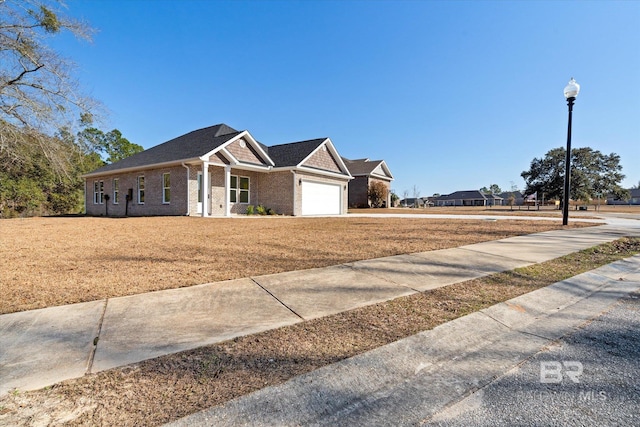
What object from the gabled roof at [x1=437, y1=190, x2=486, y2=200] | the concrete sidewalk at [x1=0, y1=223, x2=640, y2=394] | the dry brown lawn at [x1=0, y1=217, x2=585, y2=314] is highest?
the gabled roof at [x1=437, y1=190, x2=486, y2=200]

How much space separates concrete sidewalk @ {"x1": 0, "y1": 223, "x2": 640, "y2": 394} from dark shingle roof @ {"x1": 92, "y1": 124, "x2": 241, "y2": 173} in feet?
42.5

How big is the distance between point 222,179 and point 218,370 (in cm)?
1581

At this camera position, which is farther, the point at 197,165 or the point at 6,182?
the point at 6,182

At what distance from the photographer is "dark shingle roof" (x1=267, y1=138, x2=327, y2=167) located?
61.3ft

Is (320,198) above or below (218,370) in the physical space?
above

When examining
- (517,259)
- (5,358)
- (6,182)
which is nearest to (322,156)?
(517,259)

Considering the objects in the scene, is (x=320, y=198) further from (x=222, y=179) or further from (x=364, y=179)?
(x=364, y=179)

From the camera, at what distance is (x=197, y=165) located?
1559 cm

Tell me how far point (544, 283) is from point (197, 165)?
50.5ft

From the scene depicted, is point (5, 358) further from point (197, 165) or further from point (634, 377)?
point (197, 165)

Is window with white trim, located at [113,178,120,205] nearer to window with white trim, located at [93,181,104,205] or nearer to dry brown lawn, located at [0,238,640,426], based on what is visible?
window with white trim, located at [93,181,104,205]

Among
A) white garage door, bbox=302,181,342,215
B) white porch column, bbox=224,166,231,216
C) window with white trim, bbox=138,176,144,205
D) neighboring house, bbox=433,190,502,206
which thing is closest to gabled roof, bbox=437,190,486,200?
neighboring house, bbox=433,190,502,206

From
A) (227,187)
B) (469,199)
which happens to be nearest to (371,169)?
(227,187)

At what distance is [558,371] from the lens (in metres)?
2.19
